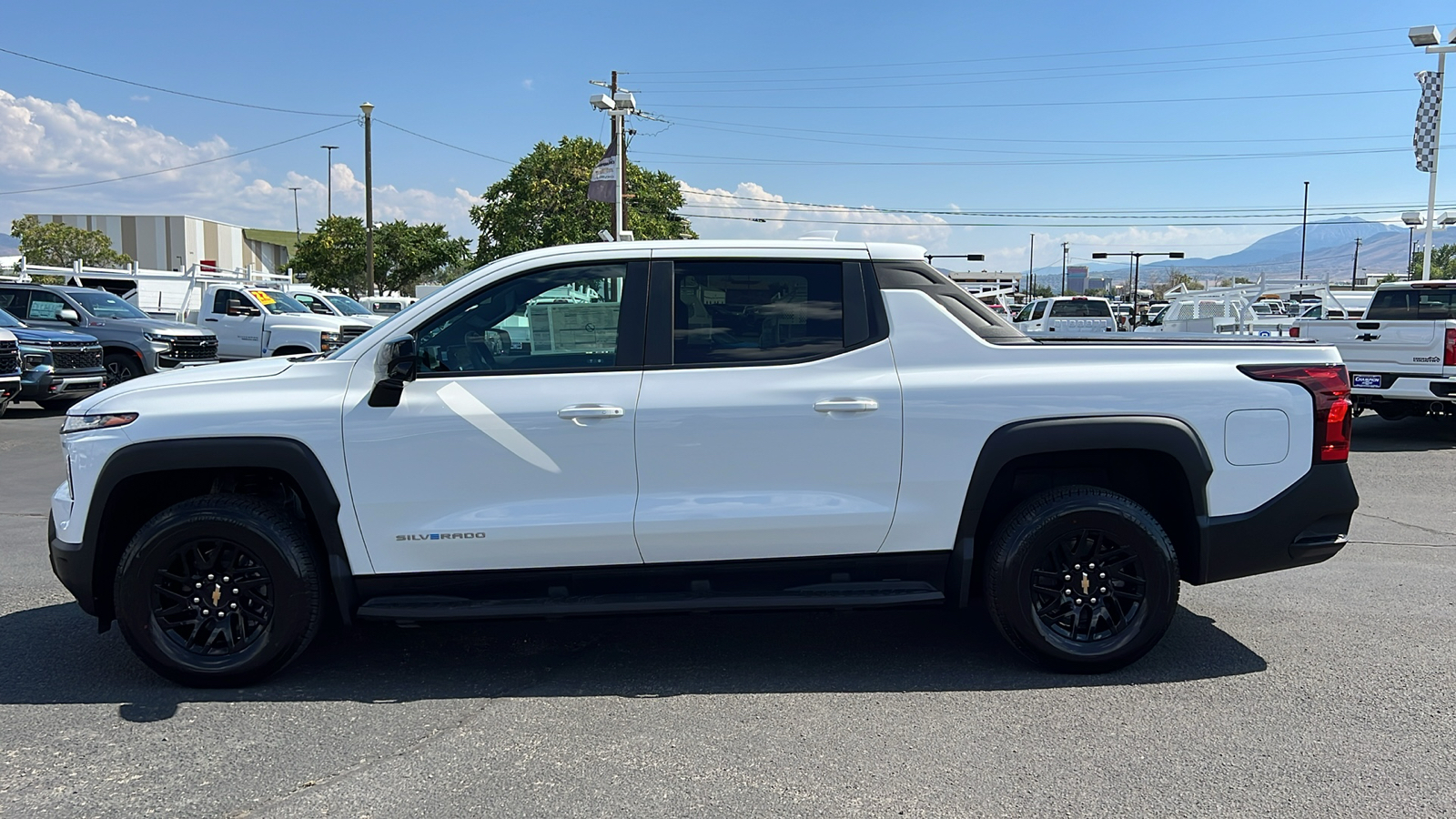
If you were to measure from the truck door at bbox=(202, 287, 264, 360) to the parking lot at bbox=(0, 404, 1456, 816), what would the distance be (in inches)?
539

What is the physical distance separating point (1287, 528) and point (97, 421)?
16.1 ft

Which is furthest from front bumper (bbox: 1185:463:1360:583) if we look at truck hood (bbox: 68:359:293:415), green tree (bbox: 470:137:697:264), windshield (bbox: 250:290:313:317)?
green tree (bbox: 470:137:697:264)

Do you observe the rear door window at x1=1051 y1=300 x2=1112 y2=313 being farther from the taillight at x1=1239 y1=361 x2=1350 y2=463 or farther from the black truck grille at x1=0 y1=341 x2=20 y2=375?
the taillight at x1=1239 y1=361 x2=1350 y2=463

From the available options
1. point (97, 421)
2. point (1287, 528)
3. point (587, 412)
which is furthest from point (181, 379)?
point (1287, 528)

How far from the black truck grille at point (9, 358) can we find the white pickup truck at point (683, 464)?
1085cm

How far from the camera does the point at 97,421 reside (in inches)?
165

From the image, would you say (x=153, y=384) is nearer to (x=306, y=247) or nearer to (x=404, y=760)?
(x=404, y=760)

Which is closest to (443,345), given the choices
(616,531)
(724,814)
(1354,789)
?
(616,531)

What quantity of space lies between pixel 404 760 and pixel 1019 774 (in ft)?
6.84

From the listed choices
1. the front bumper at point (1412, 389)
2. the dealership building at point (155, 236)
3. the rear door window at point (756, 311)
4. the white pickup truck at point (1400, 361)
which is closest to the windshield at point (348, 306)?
the white pickup truck at point (1400, 361)

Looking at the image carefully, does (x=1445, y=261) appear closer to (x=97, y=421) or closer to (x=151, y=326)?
(x=151, y=326)

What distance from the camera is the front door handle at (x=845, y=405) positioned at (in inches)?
164

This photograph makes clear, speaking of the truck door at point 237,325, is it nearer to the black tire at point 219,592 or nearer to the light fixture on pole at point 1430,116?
the black tire at point 219,592

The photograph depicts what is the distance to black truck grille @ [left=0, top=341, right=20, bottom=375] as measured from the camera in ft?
42.8
